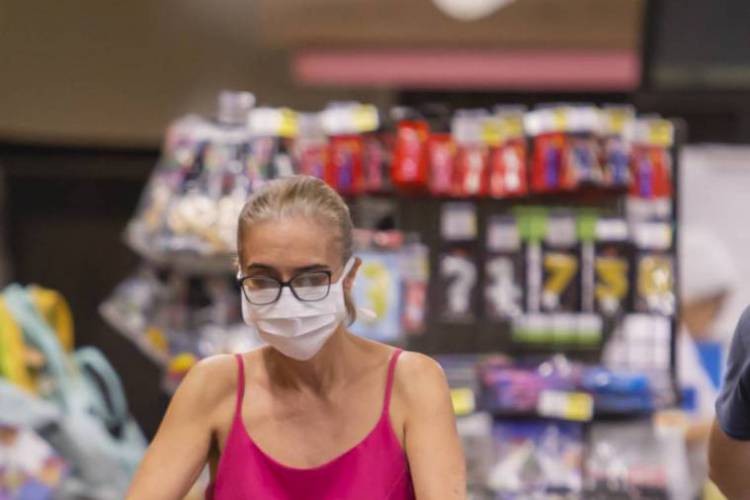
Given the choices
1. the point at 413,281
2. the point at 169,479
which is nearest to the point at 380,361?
the point at 169,479

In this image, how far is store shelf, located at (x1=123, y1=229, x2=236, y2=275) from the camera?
4.67m

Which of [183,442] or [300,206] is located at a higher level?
[300,206]

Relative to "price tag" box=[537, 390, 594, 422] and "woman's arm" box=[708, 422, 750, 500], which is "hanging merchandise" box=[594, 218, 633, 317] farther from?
"woman's arm" box=[708, 422, 750, 500]

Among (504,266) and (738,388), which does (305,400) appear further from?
(504,266)

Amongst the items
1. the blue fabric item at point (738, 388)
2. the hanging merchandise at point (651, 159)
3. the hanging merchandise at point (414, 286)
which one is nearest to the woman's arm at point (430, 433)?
the blue fabric item at point (738, 388)

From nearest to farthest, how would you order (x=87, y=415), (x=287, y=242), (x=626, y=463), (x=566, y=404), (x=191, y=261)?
1. (x=287, y=242)
2. (x=566, y=404)
3. (x=626, y=463)
4. (x=191, y=261)
5. (x=87, y=415)

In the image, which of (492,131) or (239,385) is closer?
(239,385)

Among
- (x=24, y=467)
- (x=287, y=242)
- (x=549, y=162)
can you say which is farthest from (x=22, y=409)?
(x=287, y=242)

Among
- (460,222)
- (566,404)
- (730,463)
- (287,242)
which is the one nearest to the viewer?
(287,242)

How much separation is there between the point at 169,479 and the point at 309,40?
215 inches

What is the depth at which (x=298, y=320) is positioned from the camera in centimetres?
222

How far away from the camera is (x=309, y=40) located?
7.49 metres

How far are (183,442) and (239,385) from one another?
14cm

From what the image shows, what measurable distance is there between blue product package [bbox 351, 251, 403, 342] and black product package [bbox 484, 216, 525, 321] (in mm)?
349
